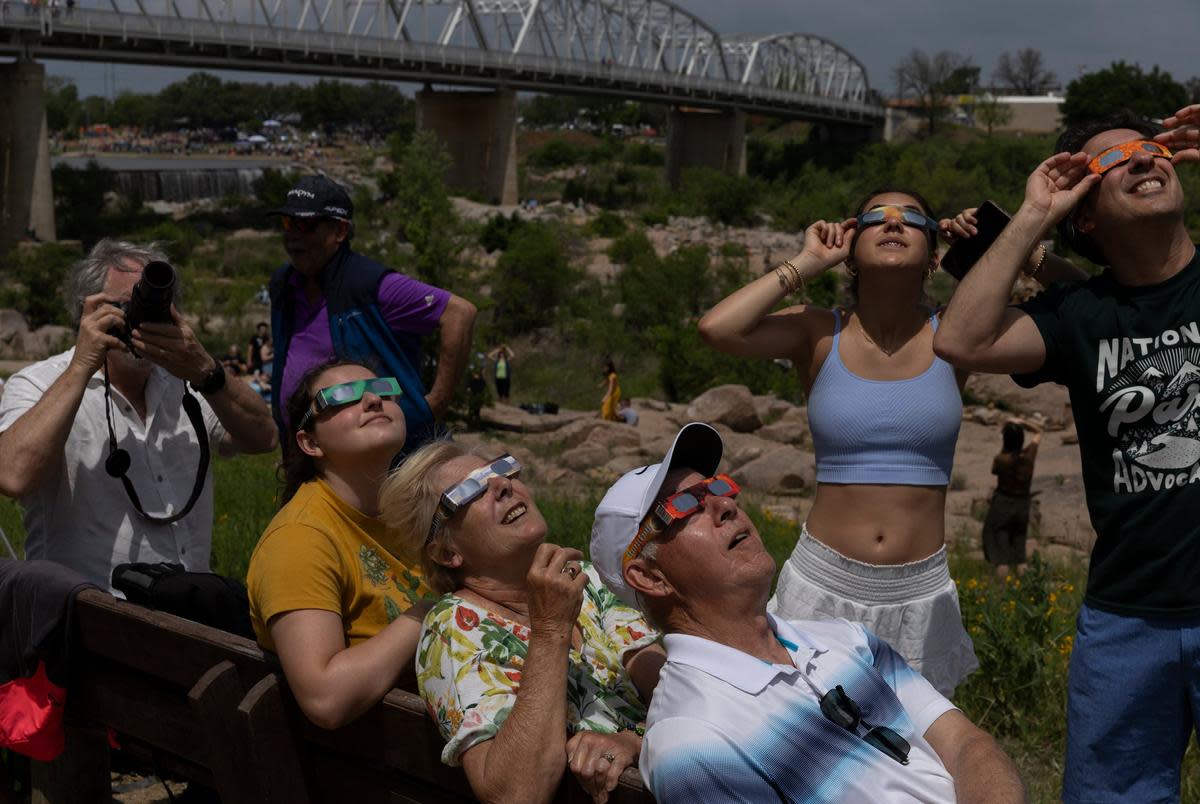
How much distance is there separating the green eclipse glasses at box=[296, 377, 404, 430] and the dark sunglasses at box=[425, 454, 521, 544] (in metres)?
0.61

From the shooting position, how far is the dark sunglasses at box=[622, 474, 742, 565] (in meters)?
2.52

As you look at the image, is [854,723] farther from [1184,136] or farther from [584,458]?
[584,458]

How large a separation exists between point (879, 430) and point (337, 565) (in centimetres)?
137

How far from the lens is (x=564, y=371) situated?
26484 mm

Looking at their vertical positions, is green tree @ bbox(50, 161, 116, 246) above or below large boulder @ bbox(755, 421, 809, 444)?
below

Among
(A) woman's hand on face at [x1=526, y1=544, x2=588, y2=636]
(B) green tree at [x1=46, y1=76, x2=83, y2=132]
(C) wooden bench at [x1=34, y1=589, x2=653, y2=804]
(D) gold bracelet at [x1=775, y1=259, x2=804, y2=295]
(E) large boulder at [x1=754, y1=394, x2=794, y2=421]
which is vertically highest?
(D) gold bracelet at [x1=775, y1=259, x2=804, y2=295]

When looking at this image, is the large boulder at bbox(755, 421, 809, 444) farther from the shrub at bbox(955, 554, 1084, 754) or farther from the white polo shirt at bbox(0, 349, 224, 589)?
the white polo shirt at bbox(0, 349, 224, 589)

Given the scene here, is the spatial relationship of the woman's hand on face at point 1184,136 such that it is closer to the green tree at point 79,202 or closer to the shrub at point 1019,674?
the shrub at point 1019,674

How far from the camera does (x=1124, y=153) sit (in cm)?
283

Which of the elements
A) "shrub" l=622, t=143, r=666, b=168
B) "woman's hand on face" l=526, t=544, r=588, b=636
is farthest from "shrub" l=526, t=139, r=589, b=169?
"woman's hand on face" l=526, t=544, r=588, b=636

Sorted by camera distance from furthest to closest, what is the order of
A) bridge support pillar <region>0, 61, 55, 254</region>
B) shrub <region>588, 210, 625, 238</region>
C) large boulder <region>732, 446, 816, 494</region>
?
shrub <region>588, 210, 625, 238</region>, bridge support pillar <region>0, 61, 55, 254</region>, large boulder <region>732, 446, 816, 494</region>

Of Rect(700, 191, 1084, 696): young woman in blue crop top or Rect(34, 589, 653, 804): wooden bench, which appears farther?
Rect(700, 191, 1084, 696): young woman in blue crop top

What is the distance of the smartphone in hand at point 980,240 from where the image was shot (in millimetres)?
3326

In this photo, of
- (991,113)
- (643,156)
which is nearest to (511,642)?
(643,156)
